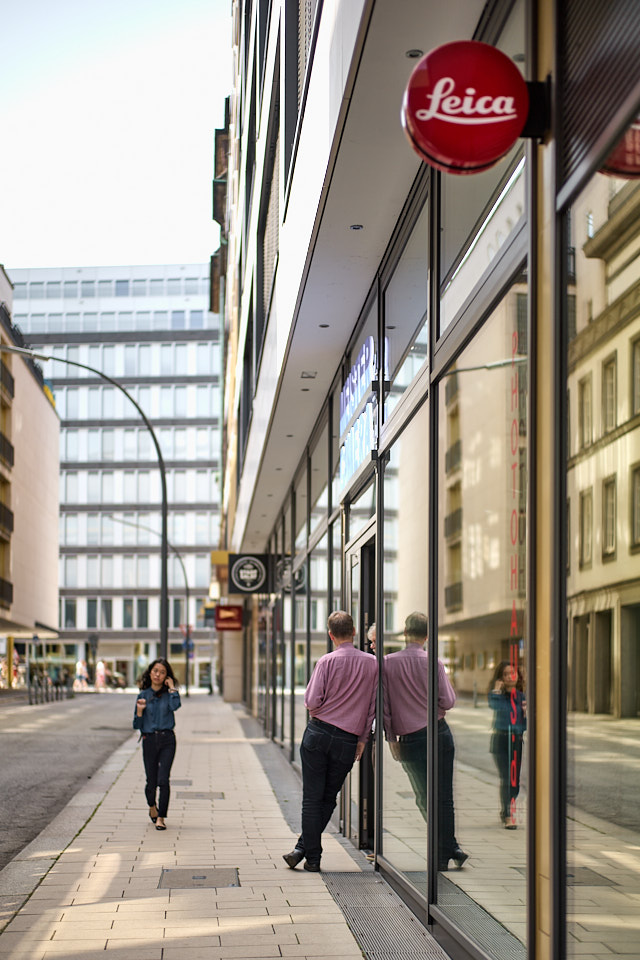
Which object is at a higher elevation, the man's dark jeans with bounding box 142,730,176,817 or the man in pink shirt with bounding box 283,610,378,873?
the man in pink shirt with bounding box 283,610,378,873

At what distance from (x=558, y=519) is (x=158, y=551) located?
84983 millimetres

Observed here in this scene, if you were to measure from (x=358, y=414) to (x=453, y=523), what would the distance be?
4069mm

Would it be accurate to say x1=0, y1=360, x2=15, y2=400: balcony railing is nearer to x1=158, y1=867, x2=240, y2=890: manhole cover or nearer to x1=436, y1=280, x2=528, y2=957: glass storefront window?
x1=158, y1=867, x2=240, y2=890: manhole cover

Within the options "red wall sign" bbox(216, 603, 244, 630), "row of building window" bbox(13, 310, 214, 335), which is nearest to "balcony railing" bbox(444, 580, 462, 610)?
"red wall sign" bbox(216, 603, 244, 630)

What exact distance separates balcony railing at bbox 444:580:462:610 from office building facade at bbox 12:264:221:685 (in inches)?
3177

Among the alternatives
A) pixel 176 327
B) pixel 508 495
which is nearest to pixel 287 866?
pixel 508 495

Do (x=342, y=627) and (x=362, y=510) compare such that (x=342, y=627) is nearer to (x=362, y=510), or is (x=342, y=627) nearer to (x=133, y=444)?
(x=362, y=510)

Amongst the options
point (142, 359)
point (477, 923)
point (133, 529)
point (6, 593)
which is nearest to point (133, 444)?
point (142, 359)

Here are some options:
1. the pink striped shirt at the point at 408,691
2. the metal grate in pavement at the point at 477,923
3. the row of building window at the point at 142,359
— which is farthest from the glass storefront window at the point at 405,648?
the row of building window at the point at 142,359

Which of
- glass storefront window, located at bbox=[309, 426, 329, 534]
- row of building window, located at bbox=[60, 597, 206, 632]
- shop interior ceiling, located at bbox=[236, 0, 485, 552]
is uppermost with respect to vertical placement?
shop interior ceiling, located at bbox=[236, 0, 485, 552]

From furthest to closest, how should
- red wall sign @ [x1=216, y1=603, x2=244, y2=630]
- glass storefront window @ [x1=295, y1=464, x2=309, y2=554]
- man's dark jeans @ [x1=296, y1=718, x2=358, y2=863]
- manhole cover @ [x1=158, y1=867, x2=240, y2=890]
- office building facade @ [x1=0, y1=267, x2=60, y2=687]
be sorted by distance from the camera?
office building facade @ [x1=0, y1=267, x2=60, y2=687], red wall sign @ [x1=216, y1=603, x2=244, y2=630], glass storefront window @ [x1=295, y1=464, x2=309, y2=554], man's dark jeans @ [x1=296, y1=718, x2=358, y2=863], manhole cover @ [x1=158, y1=867, x2=240, y2=890]

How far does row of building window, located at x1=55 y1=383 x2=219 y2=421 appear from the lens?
9044cm

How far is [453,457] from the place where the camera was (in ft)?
19.4

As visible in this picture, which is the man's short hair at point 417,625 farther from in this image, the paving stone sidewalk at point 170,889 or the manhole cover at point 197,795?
the manhole cover at point 197,795
